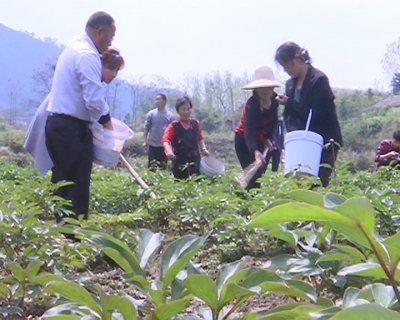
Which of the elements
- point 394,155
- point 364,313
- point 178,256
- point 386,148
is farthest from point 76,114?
point 386,148

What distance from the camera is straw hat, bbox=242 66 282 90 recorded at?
505cm

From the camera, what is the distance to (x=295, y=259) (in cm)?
108

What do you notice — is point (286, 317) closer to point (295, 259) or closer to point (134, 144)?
point (295, 259)

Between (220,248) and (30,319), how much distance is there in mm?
1231

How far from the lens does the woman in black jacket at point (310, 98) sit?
14.0 feet

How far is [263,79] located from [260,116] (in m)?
0.29

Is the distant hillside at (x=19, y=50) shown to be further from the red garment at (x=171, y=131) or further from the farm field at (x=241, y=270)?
the farm field at (x=241, y=270)

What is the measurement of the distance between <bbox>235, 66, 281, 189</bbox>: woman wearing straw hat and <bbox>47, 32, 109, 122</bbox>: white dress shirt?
59.9 inches

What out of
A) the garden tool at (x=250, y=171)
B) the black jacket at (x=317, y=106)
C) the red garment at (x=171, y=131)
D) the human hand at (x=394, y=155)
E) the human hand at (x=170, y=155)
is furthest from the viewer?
the human hand at (x=394, y=155)

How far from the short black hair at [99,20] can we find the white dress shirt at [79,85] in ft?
0.37

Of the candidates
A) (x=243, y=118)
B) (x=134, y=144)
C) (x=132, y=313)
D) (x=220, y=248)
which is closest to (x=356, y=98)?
(x=134, y=144)

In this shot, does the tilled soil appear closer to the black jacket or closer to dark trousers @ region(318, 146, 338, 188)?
dark trousers @ region(318, 146, 338, 188)

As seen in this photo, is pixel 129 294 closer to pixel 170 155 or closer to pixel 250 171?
pixel 250 171

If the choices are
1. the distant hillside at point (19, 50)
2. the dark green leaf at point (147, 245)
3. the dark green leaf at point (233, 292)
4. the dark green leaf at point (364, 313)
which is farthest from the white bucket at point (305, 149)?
→ the distant hillside at point (19, 50)
